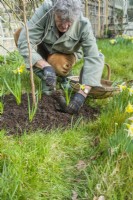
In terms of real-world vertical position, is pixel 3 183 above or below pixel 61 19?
below

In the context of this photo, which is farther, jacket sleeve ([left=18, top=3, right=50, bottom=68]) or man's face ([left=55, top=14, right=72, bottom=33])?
jacket sleeve ([left=18, top=3, right=50, bottom=68])

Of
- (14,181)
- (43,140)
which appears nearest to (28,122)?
(43,140)

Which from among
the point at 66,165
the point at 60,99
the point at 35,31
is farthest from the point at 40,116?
the point at 35,31

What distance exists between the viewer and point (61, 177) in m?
1.76

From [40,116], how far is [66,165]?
0.68 metres

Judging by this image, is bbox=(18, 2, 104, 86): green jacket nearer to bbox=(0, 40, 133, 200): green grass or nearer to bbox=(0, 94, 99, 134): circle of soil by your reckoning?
bbox=(0, 94, 99, 134): circle of soil

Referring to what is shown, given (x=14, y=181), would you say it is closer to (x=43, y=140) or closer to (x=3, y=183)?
(x=3, y=183)

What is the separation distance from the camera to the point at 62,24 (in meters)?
2.54

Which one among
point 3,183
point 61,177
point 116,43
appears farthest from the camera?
point 116,43

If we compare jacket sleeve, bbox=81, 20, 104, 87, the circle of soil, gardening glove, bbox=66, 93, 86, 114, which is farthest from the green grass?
jacket sleeve, bbox=81, 20, 104, 87

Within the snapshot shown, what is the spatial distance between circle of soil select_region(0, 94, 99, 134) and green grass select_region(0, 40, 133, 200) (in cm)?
12

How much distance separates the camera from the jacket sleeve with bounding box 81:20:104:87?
A: 8.98ft

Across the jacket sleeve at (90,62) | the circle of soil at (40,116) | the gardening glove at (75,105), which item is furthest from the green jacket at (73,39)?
the circle of soil at (40,116)

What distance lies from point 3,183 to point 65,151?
0.62m
